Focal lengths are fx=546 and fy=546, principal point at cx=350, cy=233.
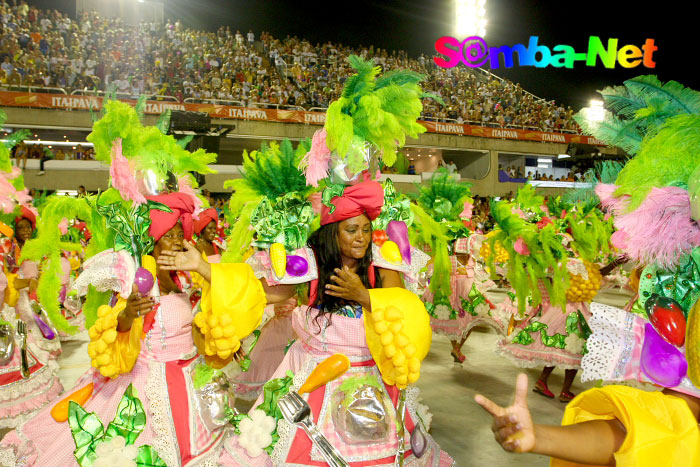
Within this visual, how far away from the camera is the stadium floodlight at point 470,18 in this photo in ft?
97.8

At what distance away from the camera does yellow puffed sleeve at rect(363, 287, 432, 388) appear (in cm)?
223

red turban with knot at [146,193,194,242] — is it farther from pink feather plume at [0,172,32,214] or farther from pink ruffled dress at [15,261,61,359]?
pink ruffled dress at [15,261,61,359]

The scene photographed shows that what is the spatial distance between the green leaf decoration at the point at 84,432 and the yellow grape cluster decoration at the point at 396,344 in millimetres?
1298

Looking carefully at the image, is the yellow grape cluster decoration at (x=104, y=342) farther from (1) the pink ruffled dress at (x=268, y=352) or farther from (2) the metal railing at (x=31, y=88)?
(2) the metal railing at (x=31, y=88)

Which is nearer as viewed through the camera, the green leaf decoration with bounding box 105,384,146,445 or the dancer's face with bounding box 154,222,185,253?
the green leaf decoration with bounding box 105,384,146,445

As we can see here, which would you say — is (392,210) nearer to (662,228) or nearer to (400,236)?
(400,236)

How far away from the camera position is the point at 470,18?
30141mm

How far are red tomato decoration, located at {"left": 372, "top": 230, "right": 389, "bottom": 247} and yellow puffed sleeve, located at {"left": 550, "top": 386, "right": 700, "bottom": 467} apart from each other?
1.60 m

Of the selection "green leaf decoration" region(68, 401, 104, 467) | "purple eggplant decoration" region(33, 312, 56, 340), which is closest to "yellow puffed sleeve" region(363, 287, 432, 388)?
"green leaf decoration" region(68, 401, 104, 467)

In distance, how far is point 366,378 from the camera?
8.46 ft

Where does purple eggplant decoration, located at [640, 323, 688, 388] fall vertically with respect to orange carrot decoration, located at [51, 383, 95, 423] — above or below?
above

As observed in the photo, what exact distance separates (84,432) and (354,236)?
1495 mm

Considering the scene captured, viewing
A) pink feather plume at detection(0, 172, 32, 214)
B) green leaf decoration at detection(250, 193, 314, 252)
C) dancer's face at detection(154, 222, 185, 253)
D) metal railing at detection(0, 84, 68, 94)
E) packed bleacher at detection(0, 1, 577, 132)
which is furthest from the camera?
packed bleacher at detection(0, 1, 577, 132)

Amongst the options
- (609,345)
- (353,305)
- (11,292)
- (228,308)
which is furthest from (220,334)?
(11,292)
